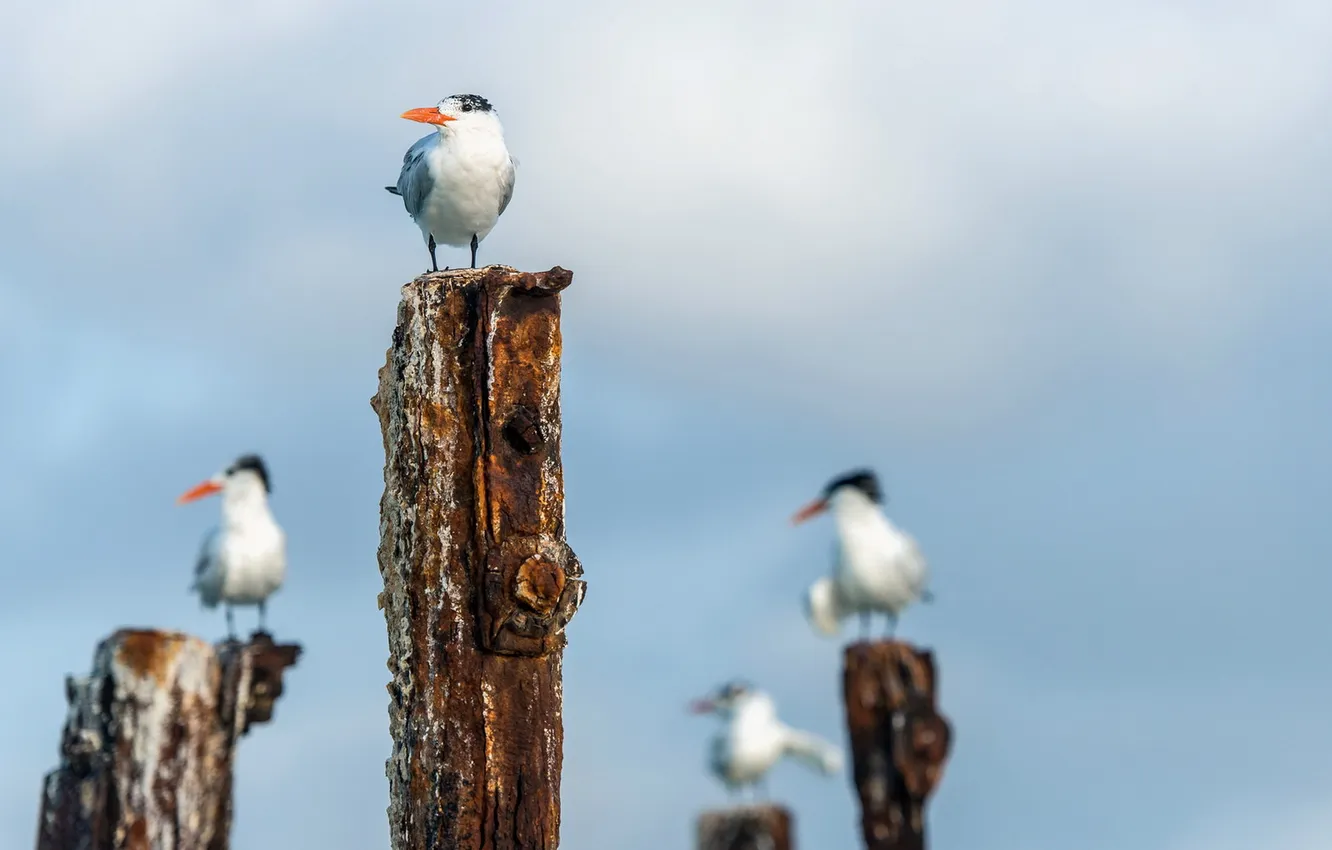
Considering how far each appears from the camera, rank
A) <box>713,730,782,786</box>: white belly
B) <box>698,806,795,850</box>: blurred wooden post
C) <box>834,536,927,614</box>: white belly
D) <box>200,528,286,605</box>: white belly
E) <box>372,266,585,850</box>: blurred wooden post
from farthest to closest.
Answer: <box>713,730,782,786</box>: white belly
<box>200,528,286,605</box>: white belly
<box>834,536,927,614</box>: white belly
<box>698,806,795,850</box>: blurred wooden post
<box>372,266,585,850</box>: blurred wooden post

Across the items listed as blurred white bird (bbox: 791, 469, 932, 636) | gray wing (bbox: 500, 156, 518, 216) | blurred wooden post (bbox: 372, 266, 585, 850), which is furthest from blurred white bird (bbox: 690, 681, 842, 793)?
blurred wooden post (bbox: 372, 266, 585, 850)

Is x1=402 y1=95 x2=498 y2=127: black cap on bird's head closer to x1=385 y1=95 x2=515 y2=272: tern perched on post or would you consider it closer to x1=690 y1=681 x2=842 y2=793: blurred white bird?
x1=385 y1=95 x2=515 y2=272: tern perched on post

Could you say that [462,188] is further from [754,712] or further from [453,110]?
[754,712]

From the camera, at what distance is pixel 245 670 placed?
10.4 meters

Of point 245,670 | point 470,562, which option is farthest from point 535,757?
point 245,670

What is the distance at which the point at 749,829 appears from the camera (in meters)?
12.8

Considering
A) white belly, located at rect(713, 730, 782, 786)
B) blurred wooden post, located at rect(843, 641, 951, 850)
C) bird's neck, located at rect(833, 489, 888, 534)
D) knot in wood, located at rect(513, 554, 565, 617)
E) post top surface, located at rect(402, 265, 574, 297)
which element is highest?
bird's neck, located at rect(833, 489, 888, 534)

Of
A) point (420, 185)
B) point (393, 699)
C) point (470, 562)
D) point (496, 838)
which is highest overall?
point (420, 185)

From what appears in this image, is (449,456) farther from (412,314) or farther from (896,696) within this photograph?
(896,696)

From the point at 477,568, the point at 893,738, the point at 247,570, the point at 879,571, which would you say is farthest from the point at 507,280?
the point at 247,570

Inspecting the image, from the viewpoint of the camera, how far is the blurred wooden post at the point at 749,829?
12812 millimetres

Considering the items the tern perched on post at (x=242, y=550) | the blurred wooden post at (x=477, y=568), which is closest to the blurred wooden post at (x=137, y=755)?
the blurred wooden post at (x=477, y=568)

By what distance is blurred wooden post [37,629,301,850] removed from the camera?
921 cm

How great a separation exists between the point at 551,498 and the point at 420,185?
16.7 ft
